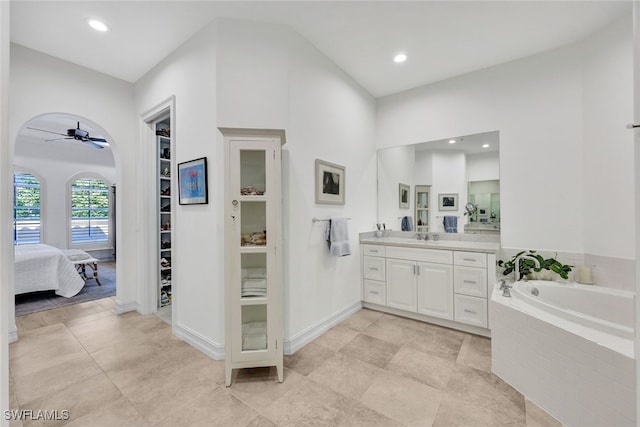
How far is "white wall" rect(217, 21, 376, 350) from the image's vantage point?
2131 millimetres

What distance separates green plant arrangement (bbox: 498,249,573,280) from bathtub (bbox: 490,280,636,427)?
17 centimetres

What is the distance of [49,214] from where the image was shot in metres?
5.81

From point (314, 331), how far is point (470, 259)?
5.49ft

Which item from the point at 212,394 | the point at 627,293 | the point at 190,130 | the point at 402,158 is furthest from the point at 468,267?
the point at 190,130

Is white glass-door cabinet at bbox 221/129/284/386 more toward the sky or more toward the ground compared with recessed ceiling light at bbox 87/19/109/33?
more toward the ground

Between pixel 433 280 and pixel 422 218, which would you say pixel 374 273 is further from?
pixel 422 218

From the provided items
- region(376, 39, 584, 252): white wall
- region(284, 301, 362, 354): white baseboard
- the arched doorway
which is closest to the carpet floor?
the arched doorway

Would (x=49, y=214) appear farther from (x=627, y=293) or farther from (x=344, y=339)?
(x=627, y=293)

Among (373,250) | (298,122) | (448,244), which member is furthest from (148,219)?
(448,244)

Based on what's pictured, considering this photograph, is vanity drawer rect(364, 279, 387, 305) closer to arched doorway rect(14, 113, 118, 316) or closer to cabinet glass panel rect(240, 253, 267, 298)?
cabinet glass panel rect(240, 253, 267, 298)

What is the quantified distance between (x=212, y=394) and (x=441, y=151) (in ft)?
10.9

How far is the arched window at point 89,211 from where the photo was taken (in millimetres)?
6301

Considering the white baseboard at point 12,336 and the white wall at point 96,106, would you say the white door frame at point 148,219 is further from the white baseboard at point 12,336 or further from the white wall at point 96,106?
the white baseboard at point 12,336

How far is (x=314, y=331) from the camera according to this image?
2.46 meters
